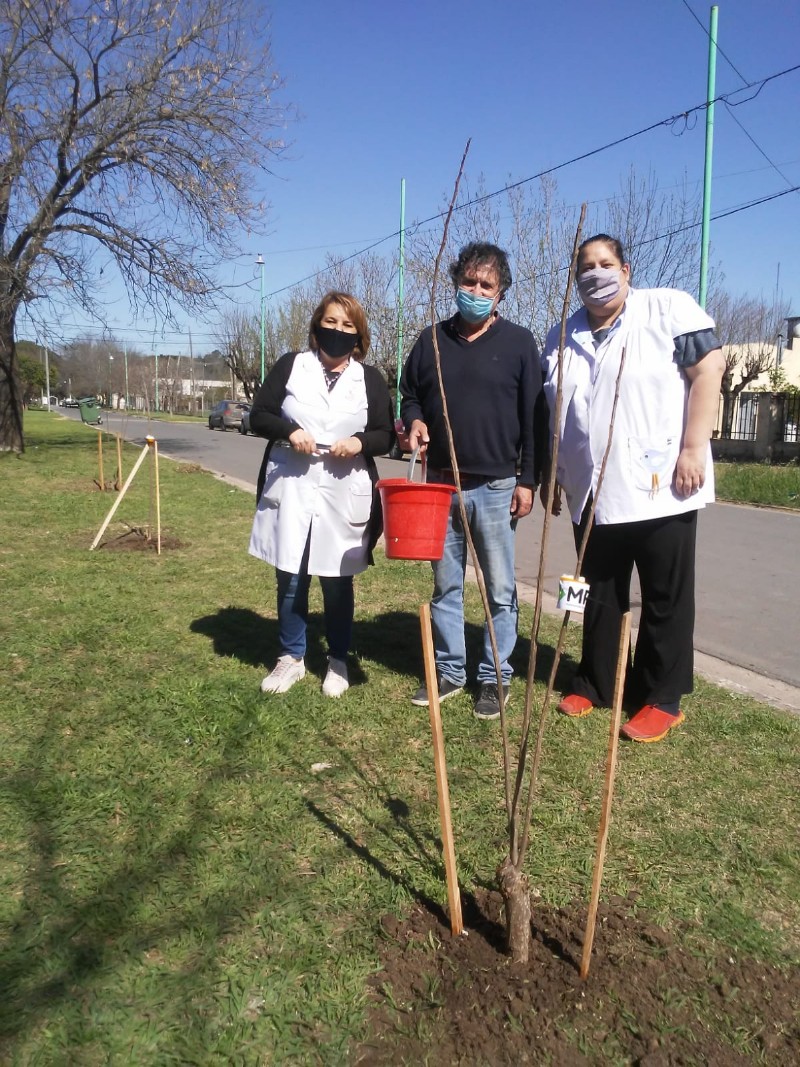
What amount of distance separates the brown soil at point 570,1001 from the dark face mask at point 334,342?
2346 millimetres

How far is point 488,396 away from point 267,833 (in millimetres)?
1924

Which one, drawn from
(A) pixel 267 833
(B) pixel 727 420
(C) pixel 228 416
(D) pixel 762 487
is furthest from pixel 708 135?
(C) pixel 228 416

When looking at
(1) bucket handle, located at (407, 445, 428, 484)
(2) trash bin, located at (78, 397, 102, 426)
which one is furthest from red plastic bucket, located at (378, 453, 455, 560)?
(2) trash bin, located at (78, 397, 102, 426)

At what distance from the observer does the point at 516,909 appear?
2.09 m

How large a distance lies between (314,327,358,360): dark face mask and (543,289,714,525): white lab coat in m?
0.96

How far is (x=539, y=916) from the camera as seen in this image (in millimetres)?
2318

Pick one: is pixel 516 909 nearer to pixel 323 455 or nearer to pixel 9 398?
pixel 323 455

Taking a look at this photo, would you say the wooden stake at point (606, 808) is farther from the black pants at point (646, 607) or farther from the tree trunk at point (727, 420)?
the tree trunk at point (727, 420)

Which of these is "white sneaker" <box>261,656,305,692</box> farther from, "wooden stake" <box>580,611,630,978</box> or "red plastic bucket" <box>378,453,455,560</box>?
"wooden stake" <box>580,611,630,978</box>

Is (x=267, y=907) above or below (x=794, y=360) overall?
below

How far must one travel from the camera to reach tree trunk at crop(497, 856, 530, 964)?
208cm

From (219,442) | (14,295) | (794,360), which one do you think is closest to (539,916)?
(14,295)

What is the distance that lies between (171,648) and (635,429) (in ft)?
9.10

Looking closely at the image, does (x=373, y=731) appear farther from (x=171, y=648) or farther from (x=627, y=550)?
(x=171, y=648)
